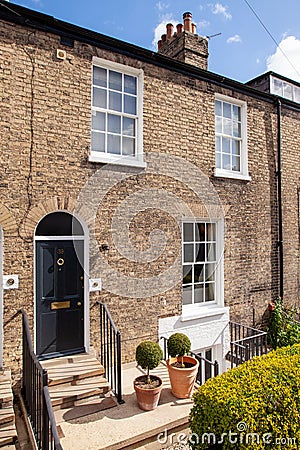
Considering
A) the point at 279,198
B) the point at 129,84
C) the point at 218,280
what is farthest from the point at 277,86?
the point at 218,280

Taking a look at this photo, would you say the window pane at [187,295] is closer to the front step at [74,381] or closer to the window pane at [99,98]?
the front step at [74,381]

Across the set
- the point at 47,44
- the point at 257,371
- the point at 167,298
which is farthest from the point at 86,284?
the point at 47,44

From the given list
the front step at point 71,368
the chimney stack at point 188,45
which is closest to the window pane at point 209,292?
the front step at point 71,368

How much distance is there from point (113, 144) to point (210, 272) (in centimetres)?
381

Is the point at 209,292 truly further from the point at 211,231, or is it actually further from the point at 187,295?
the point at 211,231

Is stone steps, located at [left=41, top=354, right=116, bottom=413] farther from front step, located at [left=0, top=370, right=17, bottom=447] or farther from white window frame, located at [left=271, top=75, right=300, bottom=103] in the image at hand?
white window frame, located at [left=271, top=75, right=300, bottom=103]

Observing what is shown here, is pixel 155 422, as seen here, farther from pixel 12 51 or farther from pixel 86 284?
pixel 12 51

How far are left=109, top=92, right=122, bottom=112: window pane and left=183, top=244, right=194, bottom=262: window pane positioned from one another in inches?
132

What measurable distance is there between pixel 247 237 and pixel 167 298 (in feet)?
9.58

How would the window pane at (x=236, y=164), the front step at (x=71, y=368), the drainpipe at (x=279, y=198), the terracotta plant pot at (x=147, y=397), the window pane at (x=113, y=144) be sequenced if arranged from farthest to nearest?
the drainpipe at (x=279, y=198) < the window pane at (x=236, y=164) < the window pane at (x=113, y=144) < the front step at (x=71, y=368) < the terracotta plant pot at (x=147, y=397)

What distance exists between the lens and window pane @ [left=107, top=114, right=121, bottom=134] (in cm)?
650

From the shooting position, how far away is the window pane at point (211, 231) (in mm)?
7867

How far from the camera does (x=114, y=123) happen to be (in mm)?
6562

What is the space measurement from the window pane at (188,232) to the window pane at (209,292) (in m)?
1.26
